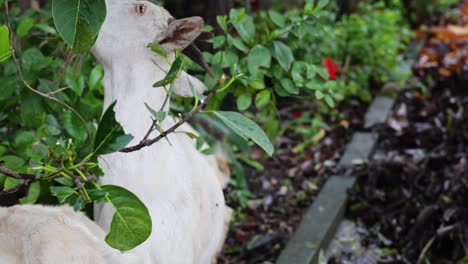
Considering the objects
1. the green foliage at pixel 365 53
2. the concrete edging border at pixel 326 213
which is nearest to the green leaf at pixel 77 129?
the concrete edging border at pixel 326 213

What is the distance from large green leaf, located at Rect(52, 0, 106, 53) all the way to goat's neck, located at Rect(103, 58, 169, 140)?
38 centimetres

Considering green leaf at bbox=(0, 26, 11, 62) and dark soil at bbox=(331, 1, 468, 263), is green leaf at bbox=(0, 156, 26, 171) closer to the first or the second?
green leaf at bbox=(0, 26, 11, 62)

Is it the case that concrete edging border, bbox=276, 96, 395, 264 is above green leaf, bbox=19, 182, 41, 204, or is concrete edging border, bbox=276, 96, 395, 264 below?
below

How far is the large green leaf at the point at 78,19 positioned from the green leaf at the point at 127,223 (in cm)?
37

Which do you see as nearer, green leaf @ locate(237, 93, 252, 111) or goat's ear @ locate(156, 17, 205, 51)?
goat's ear @ locate(156, 17, 205, 51)

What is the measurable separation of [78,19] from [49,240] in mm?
514

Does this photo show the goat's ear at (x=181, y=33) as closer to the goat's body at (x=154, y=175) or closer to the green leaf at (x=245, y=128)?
the goat's body at (x=154, y=175)

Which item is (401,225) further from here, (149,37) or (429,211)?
(149,37)

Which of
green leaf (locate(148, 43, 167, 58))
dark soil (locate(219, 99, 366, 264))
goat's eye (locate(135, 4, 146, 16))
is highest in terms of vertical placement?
goat's eye (locate(135, 4, 146, 16))

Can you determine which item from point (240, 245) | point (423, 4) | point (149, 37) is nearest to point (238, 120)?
point (149, 37)

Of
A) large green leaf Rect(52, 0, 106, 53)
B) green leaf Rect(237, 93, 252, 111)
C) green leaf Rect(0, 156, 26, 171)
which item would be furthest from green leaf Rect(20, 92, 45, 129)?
large green leaf Rect(52, 0, 106, 53)

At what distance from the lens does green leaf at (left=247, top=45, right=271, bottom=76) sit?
2.65 metres

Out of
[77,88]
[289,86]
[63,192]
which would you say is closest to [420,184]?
[289,86]

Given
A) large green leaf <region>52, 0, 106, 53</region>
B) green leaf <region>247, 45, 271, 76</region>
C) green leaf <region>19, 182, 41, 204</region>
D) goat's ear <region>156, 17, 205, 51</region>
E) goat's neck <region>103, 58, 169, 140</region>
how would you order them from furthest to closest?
green leaf <region>247, 45, 271, 76</region> < green leaf <region>19, 182, 41, 204</region> < goat's neck <region>103, 58, 169, 140</region> < goat's ear <region>156, 17, 205, 51</region> < large green leaf <region>52, 0, 106, 53</region>
